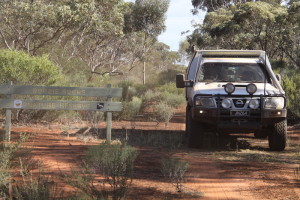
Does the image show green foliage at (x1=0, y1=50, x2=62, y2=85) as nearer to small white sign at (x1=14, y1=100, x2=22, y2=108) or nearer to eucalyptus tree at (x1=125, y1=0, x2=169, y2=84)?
small white sign at (x1=14, y1=100, x2=22, y2=108)

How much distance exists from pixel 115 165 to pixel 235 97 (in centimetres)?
369

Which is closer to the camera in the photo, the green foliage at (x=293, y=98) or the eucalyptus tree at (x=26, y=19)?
the green foliage at (x=293, y=98)

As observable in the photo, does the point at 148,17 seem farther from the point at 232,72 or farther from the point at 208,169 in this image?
the point at 208,169

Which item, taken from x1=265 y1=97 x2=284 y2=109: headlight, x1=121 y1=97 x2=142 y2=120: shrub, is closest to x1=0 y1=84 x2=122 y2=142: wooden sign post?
x1=265 y1=97 x2=284 y2=109: headlight

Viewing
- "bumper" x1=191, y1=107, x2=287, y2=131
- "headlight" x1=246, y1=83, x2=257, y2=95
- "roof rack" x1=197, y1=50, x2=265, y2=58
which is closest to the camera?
"headlight" x1=246, y1=83, x2=257, y2=95

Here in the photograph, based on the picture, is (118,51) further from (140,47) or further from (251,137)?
(251,137)

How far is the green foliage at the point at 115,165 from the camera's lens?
400 cm

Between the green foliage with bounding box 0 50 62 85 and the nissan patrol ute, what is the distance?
3.98 metres

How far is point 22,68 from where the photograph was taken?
1025 cm

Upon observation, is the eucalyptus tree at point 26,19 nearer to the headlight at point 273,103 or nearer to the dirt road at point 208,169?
the dirt road at point 208,169

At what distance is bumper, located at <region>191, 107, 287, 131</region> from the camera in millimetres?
7250

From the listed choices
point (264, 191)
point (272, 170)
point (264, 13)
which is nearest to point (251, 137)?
point (272, 170)

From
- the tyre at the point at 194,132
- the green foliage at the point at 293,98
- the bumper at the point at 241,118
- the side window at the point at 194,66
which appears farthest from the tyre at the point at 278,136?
the green foliage at the point at 293,98

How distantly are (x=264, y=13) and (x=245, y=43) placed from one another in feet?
16.0
